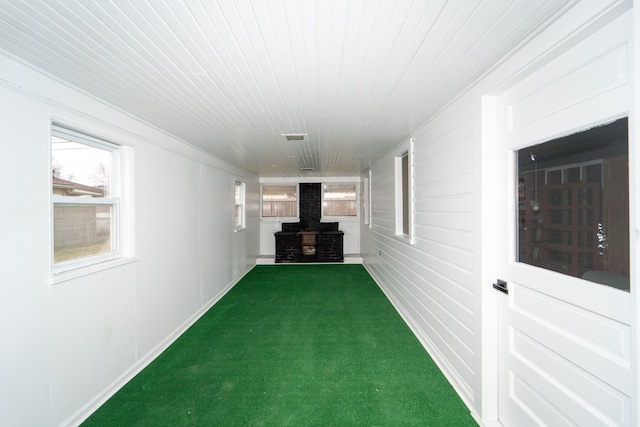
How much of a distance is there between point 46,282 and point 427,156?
351cm

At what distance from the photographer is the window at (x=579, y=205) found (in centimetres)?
114

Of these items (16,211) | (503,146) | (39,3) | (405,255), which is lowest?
(405,255)

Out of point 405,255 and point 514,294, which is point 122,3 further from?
point 405,255

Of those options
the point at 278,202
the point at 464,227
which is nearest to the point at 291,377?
the point at 464,227

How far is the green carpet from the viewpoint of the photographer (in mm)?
1989

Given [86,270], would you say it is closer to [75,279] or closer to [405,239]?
[75,279]

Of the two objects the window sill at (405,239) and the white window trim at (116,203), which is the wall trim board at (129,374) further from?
the window sill at (405,239)

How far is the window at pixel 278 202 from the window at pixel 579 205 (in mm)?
6949

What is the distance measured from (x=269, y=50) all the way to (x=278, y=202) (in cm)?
686

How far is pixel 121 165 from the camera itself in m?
2.53

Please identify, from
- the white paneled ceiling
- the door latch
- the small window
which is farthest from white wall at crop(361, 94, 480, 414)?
the small window

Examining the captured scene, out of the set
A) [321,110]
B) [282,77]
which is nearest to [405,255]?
[321,110]

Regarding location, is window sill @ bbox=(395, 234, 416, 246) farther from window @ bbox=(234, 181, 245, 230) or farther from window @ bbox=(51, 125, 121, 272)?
window @ bbox=(234, 181, 245, 230)

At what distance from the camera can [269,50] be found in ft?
5.01
